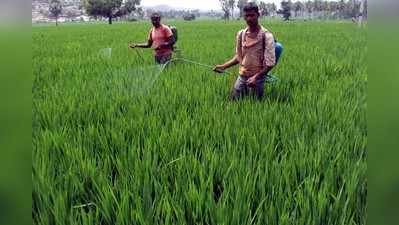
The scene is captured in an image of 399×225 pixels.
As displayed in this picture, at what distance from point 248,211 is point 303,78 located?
3.31 meters

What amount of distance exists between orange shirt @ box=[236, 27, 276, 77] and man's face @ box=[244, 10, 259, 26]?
0.11 metres

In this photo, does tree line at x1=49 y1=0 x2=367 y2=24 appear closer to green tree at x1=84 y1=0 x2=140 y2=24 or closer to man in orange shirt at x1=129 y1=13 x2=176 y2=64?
green tree at x1=84 y1=0 x2=140 y2=24

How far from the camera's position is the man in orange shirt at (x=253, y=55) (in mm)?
2953

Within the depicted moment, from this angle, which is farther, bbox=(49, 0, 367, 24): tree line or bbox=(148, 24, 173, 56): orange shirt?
bbox=(49, 0, 367, 24): tree line

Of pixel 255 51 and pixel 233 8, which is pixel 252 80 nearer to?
pixel 255 51

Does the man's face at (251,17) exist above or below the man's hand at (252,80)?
above

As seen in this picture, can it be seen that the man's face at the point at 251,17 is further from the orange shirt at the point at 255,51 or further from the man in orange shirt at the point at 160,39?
the man in orange shirt at the point at 160,39

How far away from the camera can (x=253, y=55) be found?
3123mm

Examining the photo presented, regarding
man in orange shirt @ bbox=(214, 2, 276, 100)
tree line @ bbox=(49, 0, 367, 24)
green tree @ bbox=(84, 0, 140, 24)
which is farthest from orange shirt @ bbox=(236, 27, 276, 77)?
green tree @ bbox=(84, 0, 140, 24)

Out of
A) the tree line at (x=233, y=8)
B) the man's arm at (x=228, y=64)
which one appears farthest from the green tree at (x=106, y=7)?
the man's arm at (x=228, y=64)

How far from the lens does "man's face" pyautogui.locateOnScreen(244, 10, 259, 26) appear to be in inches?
113

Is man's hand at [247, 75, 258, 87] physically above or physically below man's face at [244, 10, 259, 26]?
below

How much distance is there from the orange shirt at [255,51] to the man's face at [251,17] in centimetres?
11
